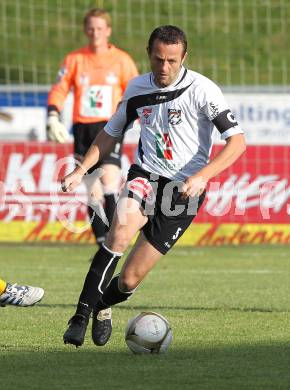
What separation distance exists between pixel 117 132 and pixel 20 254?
721 cm

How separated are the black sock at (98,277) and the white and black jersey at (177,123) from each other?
0.59 meters

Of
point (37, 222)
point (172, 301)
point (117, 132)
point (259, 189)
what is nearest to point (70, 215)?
point (37, 222)

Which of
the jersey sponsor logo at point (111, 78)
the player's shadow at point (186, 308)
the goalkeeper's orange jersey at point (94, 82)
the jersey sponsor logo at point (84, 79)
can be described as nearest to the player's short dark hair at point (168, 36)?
the player's shadow at point (186, 308)

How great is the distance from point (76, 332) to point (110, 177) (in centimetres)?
587

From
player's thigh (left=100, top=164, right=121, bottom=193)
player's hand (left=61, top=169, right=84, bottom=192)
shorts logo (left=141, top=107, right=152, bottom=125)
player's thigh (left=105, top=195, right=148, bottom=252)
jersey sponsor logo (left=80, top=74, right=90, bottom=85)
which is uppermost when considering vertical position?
shorts logo (left=141, top=107, right=152, bottom=125)

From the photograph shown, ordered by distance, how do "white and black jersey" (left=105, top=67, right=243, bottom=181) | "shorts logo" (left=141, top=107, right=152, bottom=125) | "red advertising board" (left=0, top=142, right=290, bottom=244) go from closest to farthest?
"white and black jersey" (left=105, top=67, right=243, bottom=181) < "shorts logo" (left=141, top=107, right=152, bottom=125) < "red advertising board" (left=0, top=142, right=290, bottom=244)

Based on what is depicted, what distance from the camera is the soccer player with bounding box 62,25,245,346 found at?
21.9ft

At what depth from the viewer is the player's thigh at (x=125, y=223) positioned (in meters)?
6.65

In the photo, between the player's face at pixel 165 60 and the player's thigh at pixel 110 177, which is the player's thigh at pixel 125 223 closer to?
the player's face at pixel 165 60

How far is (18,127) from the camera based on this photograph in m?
17.5

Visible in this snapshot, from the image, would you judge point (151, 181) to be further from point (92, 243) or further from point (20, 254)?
point (92, 243)

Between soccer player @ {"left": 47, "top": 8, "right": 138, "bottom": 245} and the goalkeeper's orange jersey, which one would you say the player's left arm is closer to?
soccer player @ {"left": 47, "top": 8, "right": 138, "bottom": 245}

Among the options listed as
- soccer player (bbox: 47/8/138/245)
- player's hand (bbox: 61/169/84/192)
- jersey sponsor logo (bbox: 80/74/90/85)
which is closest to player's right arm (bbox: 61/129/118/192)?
player's hand (bbox: 61/169/84/192)

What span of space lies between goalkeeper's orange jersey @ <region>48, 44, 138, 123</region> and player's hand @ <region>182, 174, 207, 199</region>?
6272mm
